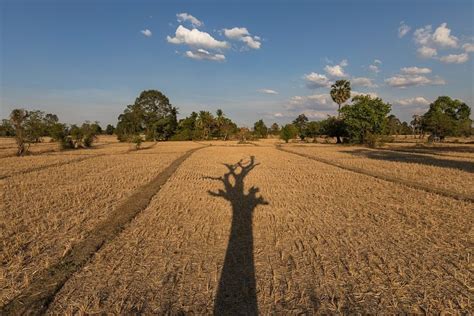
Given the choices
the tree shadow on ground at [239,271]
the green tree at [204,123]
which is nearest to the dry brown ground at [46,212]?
the tree shadow on ground at [239,271]

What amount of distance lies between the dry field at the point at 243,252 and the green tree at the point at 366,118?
40.0 meters

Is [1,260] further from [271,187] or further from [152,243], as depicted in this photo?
[271,187]

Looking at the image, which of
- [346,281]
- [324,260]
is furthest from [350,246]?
[346,281]

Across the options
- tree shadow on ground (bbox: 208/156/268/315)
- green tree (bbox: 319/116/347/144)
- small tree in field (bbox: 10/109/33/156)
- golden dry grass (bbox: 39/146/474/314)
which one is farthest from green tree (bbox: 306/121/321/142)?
tree shadow on ground (bbox: 208/156/268/315)

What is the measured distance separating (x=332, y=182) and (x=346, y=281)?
35.6 ft

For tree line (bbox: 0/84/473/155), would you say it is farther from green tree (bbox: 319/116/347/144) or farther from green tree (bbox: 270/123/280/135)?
green tree (bbox: 270/123/280/135)

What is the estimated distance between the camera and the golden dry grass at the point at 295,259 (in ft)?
14.5

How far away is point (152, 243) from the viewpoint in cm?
690

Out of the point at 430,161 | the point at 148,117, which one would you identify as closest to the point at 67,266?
the point at 430,161

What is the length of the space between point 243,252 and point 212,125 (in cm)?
7836

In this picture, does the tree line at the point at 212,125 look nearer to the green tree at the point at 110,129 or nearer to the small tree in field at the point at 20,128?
the small tree in field at the point at 20,128

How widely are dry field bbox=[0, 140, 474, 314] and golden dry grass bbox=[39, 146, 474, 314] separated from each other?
3cm

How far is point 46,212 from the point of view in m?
9.51

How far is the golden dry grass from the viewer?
4.43m
